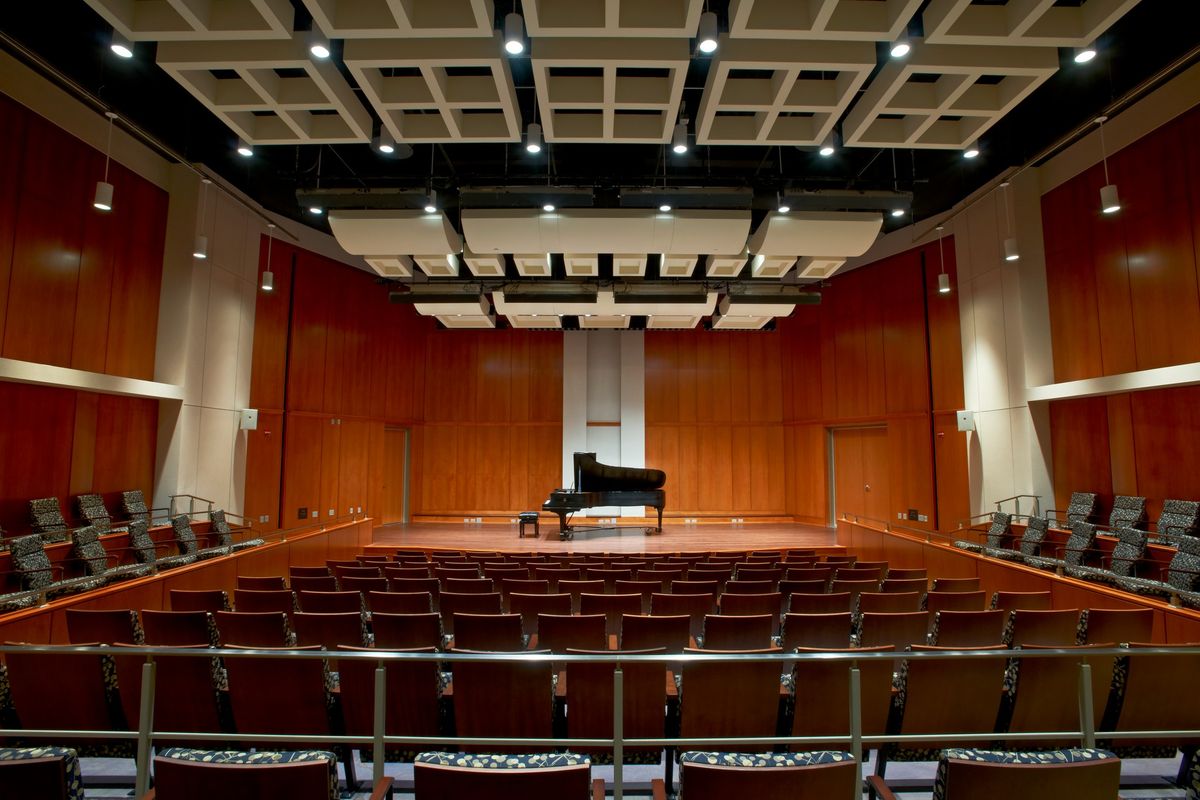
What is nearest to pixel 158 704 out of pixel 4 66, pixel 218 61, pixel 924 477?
pixel 218 61

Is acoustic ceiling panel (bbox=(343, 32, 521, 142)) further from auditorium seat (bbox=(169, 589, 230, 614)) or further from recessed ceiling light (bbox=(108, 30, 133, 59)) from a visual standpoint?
auditorium seat (bbox=(169, 589, 230, 614))

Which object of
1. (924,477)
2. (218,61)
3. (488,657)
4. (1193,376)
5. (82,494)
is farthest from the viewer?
(924,477)

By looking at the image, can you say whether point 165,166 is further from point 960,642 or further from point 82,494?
point 960,642

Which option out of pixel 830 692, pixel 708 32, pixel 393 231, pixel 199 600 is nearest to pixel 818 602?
pixel 830 692

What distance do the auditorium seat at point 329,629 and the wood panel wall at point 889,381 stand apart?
36.9ft

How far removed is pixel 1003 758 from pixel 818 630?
207cm

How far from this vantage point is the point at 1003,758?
6.39ft

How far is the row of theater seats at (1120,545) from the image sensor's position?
19.3 feet

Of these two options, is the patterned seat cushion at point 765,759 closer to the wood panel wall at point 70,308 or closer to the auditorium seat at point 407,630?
the auditorium seat at point 407,630

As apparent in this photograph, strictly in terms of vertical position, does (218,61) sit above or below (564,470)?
above

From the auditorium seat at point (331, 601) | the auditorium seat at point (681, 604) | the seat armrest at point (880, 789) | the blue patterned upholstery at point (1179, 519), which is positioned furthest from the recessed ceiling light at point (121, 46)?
the blue patterned upholstery at point (1179, 519)

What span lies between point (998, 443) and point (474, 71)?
34.5 feet

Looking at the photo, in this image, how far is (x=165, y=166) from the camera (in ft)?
33.5

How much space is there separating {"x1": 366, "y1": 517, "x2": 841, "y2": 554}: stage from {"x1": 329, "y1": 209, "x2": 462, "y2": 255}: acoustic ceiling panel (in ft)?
18.3
